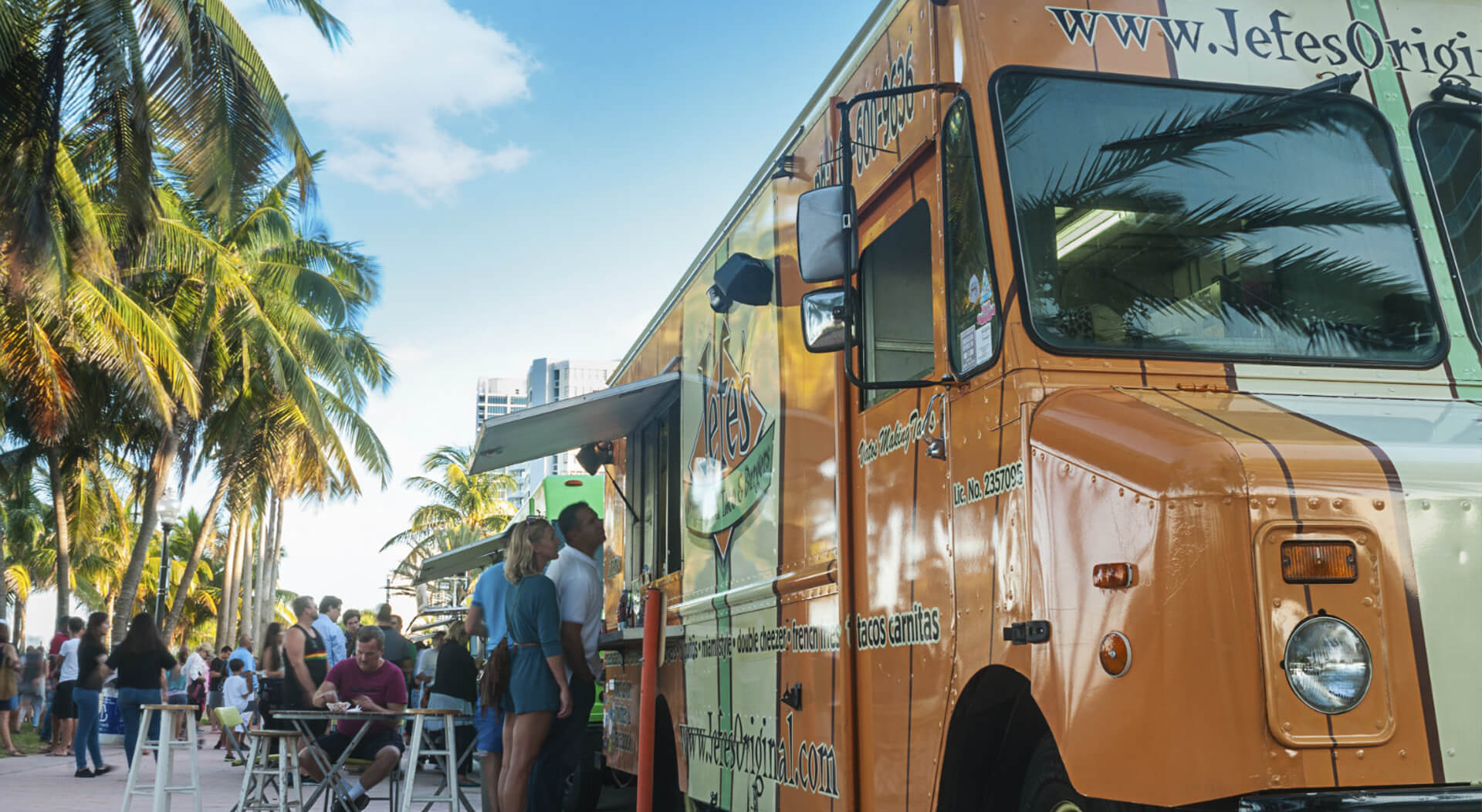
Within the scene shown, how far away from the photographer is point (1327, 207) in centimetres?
361

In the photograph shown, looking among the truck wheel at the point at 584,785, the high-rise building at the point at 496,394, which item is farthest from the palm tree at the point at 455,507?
the high-rise building at the point at 496,394

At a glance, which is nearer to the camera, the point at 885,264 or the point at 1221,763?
the point at 1221,763

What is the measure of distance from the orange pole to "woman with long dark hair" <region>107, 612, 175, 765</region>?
8611 millimetres

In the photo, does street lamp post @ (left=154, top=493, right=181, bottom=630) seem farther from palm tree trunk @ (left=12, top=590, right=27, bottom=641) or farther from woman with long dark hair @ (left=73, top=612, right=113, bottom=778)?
palm tree trunk @ (left=12, top=590, right=27, bottom=641)

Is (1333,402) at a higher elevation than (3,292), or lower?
lower

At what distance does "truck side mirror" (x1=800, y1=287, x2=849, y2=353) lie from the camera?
4207mm

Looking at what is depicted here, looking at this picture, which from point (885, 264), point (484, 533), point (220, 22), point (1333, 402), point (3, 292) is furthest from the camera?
point (484, 533)

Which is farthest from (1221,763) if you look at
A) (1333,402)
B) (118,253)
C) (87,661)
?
(118,253)

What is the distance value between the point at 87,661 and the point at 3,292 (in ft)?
20.2

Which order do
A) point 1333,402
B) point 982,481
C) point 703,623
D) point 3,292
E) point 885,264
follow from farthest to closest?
point 3,292 < point 703,623 < point 885,264 < point 982,481 < point 1333,402

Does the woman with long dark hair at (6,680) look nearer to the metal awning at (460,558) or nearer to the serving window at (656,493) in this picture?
the metal awning at (460,558)

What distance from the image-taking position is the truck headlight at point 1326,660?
2.69 meters

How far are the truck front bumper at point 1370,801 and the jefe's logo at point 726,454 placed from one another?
9.51ft

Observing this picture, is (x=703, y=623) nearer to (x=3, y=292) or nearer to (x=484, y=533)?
(x=3, y=292)
